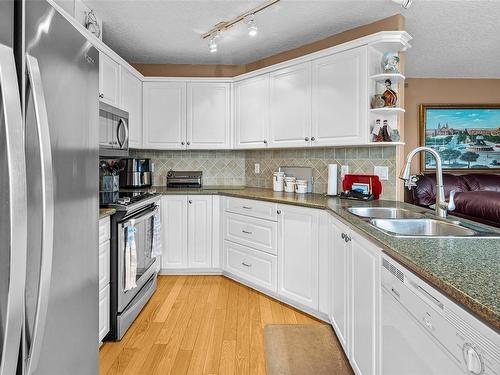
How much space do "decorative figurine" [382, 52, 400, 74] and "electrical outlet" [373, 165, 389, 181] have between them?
2.58ft

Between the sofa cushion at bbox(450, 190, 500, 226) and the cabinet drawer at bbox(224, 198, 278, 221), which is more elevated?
the sofa cushion at bbox(450, 190, 500, 226)

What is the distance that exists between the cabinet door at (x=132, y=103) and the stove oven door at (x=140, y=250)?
94 centimetres

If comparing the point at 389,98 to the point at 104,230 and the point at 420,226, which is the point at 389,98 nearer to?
the point at 420,226

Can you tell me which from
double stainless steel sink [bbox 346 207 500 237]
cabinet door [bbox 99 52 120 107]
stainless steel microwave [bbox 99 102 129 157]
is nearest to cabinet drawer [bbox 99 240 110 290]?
stainless steel microwave [bbox 99 102 129 157]

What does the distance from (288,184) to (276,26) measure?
1525 millimetres

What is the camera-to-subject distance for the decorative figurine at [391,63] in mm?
2693

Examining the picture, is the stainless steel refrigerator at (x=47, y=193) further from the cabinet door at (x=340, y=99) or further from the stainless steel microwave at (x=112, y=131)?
the cabinet door at (x=340, y=99)

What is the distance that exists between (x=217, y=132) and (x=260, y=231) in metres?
1.42

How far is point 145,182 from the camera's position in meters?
3.76

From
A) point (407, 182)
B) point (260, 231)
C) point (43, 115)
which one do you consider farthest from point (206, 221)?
point (43, 115)

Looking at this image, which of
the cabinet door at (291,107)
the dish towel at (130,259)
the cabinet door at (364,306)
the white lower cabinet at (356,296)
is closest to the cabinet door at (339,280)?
the white lower cabinet at (356,296)

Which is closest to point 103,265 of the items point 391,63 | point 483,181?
point 391,63

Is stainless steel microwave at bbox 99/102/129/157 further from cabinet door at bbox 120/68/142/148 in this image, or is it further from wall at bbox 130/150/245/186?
wall at bbox 130/150/245/186

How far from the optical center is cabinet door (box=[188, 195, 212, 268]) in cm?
368
